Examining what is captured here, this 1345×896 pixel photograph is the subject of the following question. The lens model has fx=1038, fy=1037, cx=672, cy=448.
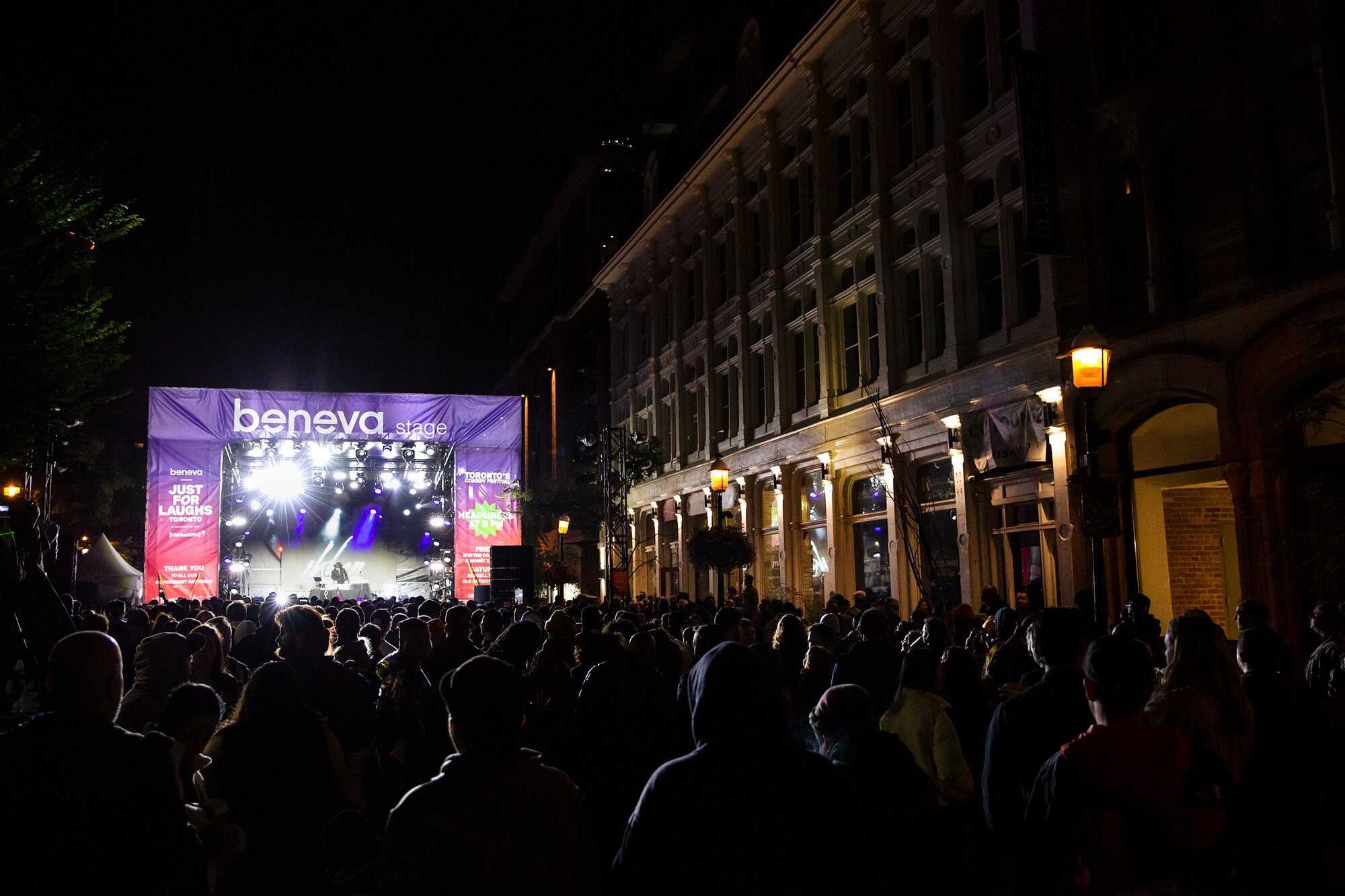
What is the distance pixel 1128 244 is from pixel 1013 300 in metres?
3.05

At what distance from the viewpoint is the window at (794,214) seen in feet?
96.4

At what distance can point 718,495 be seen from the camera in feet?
99.6

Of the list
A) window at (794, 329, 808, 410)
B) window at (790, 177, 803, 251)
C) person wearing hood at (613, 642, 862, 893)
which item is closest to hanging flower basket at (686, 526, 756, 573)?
window at (794, 329, 808, 410)

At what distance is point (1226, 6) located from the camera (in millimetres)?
14812

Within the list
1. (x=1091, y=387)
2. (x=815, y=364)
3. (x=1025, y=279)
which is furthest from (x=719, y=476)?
(x=1091, y=387)

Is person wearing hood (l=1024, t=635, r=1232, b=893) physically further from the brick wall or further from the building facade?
the brick wall

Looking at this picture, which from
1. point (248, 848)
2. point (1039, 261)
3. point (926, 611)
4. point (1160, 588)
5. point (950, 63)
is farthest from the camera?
point (950, 63)

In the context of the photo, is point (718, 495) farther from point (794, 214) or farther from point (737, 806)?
point (737, 806)

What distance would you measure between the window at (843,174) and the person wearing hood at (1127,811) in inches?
957

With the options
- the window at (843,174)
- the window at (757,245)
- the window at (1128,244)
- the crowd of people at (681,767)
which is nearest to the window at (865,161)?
the window at (843,174)

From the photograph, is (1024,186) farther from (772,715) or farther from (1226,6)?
(772,715)

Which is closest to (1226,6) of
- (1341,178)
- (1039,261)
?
(1341,178)

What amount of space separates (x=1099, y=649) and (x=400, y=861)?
241 centimetres

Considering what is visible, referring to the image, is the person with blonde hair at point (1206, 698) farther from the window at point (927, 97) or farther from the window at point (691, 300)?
the window at point (691, 300)
